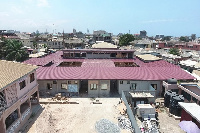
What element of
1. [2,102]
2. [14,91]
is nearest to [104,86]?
[14,91]

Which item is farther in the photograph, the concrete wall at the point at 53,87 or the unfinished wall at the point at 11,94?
the concrete wall at the point at 53,87

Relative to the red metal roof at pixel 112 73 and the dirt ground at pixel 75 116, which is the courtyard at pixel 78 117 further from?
the red metal roof at pixel 112 73

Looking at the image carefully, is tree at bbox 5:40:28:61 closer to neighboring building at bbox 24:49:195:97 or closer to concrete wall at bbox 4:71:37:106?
neighboring building at bbox 24:49:195:97

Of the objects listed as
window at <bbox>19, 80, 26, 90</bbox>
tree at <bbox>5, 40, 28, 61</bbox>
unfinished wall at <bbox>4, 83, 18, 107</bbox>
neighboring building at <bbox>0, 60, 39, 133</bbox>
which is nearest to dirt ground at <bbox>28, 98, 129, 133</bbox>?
neighboring building at <bbox>0, 60, 39, 133</bbox>

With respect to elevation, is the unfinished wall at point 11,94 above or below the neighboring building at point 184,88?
above

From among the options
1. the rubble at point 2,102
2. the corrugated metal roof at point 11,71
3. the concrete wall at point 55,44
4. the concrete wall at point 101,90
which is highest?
the concrete wall at point 55,44

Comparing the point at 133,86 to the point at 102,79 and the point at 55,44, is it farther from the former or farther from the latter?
the point at 55,44

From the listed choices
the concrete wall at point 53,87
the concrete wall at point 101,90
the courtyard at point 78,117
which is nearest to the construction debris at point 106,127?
the courtyard at point 78,117
